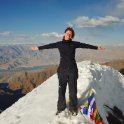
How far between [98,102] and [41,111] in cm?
Answer: 311

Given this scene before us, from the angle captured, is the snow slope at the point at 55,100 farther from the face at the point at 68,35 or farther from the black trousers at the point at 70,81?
the face at the point at 68,35

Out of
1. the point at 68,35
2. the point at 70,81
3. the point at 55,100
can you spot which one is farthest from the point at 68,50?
the point at 55,100

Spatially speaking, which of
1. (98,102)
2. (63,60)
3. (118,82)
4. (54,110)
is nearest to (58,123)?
(54,110)

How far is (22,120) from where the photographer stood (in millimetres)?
11984

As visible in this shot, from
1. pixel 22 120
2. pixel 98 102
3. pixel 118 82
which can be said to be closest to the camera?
pixel 22 120

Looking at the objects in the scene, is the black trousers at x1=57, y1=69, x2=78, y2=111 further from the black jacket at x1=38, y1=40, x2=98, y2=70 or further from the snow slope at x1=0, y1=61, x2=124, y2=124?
the snow slope at x1=0, y1=61, x2=124, y2=124

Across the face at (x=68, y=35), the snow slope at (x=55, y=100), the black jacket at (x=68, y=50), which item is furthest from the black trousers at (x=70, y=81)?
the face at (x=68, y=35)

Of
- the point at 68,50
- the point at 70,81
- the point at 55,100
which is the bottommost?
the point at 55,100

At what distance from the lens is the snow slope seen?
468 inches

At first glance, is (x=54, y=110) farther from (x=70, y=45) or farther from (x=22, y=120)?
(x=70, y=45)

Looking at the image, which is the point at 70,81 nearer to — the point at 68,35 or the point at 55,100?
the point at 68,35

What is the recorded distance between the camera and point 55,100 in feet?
46.0

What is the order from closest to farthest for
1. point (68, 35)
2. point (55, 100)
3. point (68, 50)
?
point (68, 35), point (68, 50), point (55, 100)

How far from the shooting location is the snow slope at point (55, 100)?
1188cm
